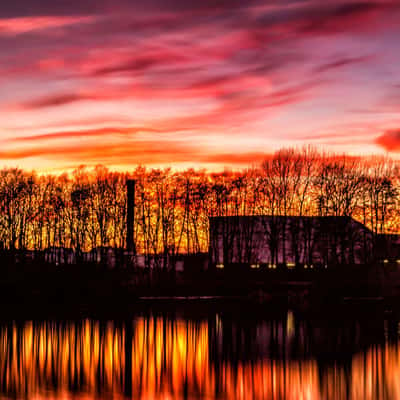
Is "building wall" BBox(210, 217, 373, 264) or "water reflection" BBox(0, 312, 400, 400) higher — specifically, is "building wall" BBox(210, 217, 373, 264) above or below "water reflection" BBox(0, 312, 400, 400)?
above

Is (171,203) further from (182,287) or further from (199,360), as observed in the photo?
(199,360)

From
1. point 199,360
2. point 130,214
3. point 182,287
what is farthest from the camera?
point 130,214

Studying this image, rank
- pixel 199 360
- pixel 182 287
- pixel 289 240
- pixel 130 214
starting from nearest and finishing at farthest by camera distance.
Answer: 1. pixel 199 360
2. pixel 182 287
3. pixel 289 240
4. pixel 130 214

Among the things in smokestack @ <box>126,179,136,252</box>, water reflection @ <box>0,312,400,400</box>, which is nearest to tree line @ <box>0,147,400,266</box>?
smokestack @ <box>126,179,136,252</box>

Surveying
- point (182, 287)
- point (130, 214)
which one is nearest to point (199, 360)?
point (182, 287)

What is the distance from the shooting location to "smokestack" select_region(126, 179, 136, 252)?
104 meters

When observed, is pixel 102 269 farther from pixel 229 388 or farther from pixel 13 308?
pixel 229 388

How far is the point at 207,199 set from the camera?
106375 mm

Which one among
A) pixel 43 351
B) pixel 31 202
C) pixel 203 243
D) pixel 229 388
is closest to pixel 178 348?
pixel 43 351

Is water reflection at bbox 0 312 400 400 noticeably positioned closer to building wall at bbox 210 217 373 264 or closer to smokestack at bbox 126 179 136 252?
building wall at bbox 210 217 373 264

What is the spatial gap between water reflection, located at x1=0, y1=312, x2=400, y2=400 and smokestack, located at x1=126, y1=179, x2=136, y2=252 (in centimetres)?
5383

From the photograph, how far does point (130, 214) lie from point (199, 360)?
236 ft

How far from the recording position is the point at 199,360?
3422 cm

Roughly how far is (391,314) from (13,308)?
92.0 ft
